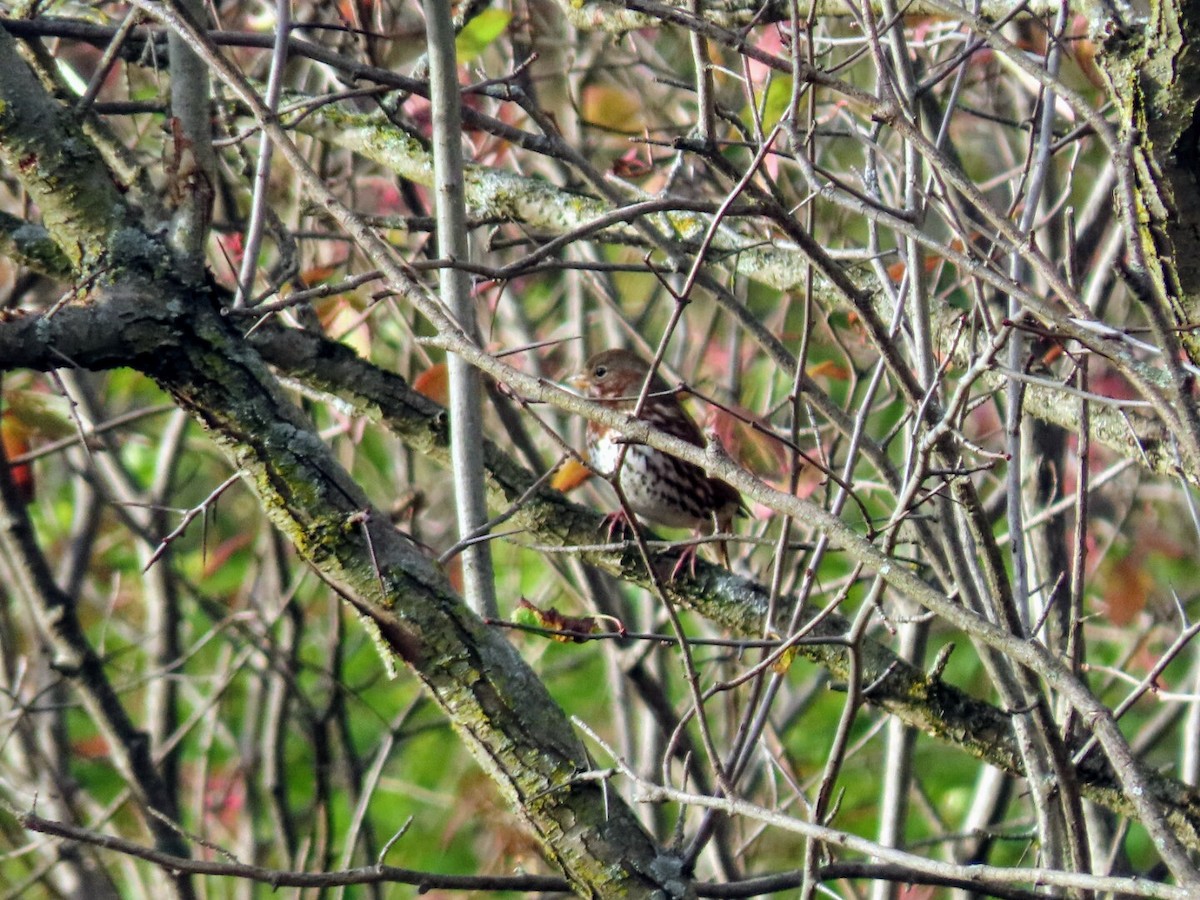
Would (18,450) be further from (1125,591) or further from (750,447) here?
(1125,591)

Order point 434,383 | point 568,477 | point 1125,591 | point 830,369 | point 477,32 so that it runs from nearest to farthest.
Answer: point 477,32 < point 568,477 < point 434,383 < point 830,369 < point 1125,591

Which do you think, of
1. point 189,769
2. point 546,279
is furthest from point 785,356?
point 189,769

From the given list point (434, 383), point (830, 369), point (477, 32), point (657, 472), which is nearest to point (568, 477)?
point (434, 383)

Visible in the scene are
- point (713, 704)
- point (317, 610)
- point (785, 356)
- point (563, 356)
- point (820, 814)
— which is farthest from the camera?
point (317, 610)

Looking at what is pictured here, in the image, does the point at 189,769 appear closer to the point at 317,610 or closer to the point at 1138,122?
the point at 317,610

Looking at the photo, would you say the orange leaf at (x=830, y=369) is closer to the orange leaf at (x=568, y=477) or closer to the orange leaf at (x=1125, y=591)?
the orange leaf at (x=568, y=477)

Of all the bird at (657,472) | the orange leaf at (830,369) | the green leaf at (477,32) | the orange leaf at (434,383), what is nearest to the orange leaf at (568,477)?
the orange leaf at (434,383)

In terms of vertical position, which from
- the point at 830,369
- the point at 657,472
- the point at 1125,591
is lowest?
the point at 1125,591

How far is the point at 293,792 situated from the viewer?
544 cm

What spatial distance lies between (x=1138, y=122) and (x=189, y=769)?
199 inches

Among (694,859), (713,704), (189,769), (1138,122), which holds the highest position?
(1138,122)

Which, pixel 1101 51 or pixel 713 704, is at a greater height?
pixel 1101 51

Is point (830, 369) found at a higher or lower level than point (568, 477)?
higher

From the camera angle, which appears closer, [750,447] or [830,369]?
[750,447]
